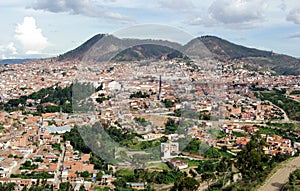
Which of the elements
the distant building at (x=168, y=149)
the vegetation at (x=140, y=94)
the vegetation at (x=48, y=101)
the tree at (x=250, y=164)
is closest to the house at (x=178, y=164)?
the distant building at (x=168, y=149)

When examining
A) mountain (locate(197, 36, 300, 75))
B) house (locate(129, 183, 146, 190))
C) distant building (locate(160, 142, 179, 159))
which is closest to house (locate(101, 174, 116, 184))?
house (locate(129, 183, 146, 190))

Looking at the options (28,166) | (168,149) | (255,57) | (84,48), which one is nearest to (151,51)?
(168,149)

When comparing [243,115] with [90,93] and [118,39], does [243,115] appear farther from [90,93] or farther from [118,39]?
[118,39]

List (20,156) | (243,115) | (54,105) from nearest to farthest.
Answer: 1. (20,156)
2. (243,115)
3. (54,105)

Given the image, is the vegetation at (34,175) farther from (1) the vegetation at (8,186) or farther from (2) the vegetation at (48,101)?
(2) the vegetation at (48,101)

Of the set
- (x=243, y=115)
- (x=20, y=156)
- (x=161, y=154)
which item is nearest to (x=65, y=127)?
(x=20, y=156)

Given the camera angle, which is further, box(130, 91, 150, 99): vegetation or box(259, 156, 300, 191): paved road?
box(130, 91, 150, 99): vegetation

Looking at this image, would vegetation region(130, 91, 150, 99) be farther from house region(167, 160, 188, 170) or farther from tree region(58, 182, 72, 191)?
tree region(58, 182, 72, 191)

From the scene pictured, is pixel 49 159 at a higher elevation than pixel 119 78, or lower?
lower

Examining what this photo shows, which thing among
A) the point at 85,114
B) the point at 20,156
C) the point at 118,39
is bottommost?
the point at 20,156

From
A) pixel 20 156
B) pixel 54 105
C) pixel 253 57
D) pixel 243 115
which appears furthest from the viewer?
pixel 253 57
